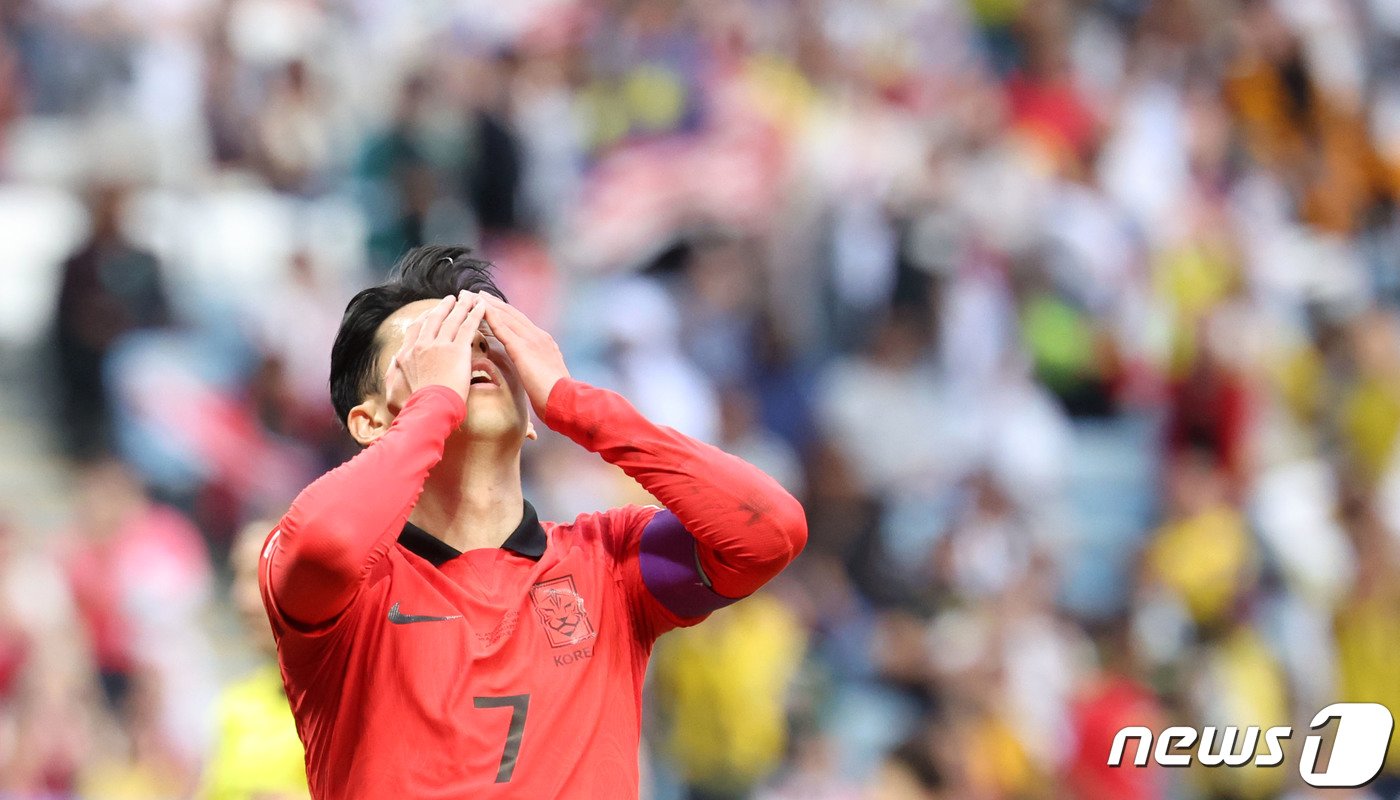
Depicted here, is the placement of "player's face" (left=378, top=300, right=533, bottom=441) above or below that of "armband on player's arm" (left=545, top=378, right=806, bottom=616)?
above

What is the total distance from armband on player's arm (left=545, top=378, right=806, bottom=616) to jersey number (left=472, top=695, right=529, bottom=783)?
0.95 feet

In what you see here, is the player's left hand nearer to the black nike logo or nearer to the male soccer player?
the male soccer player

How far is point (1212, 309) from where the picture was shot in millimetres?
8648

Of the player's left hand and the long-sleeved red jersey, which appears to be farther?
the player's left hand

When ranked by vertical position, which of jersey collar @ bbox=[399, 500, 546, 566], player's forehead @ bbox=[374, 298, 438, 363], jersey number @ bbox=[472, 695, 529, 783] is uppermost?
player's forehead @ bbox=[374, 298, 438, 363]

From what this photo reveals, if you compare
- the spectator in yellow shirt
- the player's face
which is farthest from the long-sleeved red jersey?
the spectator in yellow shirt

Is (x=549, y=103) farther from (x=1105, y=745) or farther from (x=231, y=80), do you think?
(x=1105, y=745)

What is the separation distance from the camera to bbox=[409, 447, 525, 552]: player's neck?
2.60 m

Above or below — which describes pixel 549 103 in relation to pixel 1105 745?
above

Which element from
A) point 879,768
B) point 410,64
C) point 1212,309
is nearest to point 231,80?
point 410,64

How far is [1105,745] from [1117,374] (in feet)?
7.81
